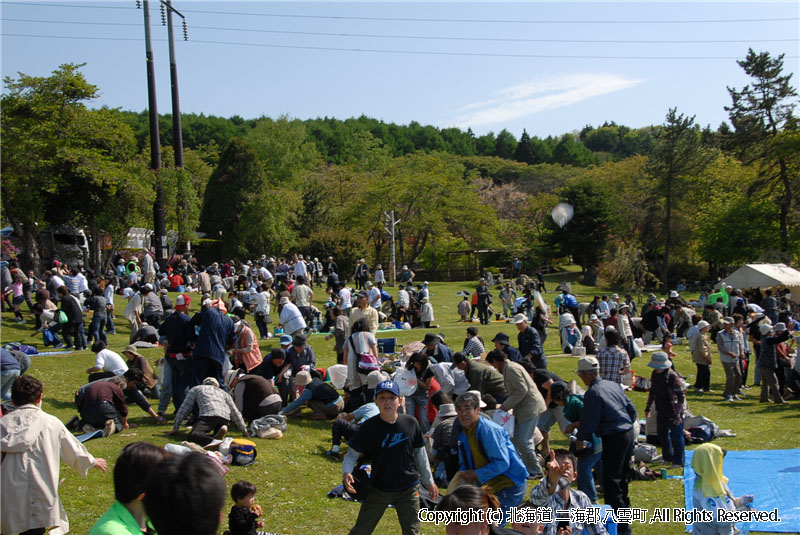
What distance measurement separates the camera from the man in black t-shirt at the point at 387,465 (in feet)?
16.1

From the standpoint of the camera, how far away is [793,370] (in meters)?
13.0

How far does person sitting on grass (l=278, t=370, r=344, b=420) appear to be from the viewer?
1029cm

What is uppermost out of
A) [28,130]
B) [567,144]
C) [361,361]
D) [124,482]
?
[567,144]

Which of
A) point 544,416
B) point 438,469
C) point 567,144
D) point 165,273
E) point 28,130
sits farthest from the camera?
point 567,144

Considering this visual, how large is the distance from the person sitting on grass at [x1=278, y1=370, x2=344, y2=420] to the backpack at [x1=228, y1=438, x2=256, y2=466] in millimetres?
2141

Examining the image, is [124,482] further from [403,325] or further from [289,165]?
[289,165]

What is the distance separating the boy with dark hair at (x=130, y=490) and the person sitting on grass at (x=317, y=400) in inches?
280

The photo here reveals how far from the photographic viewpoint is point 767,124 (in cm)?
4381

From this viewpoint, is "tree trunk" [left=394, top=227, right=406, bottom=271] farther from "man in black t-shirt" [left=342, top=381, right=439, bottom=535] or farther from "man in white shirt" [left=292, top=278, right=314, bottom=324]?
"man in black t-shirt" [left=342, top=381, right=439, bottom=535]

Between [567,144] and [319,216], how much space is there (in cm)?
7395

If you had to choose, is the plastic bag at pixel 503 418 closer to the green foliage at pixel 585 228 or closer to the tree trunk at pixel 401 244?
the tree trunk at pixel 401 244

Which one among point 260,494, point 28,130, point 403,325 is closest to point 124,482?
point 260,494

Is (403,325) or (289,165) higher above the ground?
(289,165)

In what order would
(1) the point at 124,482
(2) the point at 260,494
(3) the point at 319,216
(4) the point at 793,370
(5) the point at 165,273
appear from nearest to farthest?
(1) the point at 124,482 < (2) the point at 260,494 < (4) the point at 793,370 < (5) the point at 165,273 < (3) the point at 319,216
